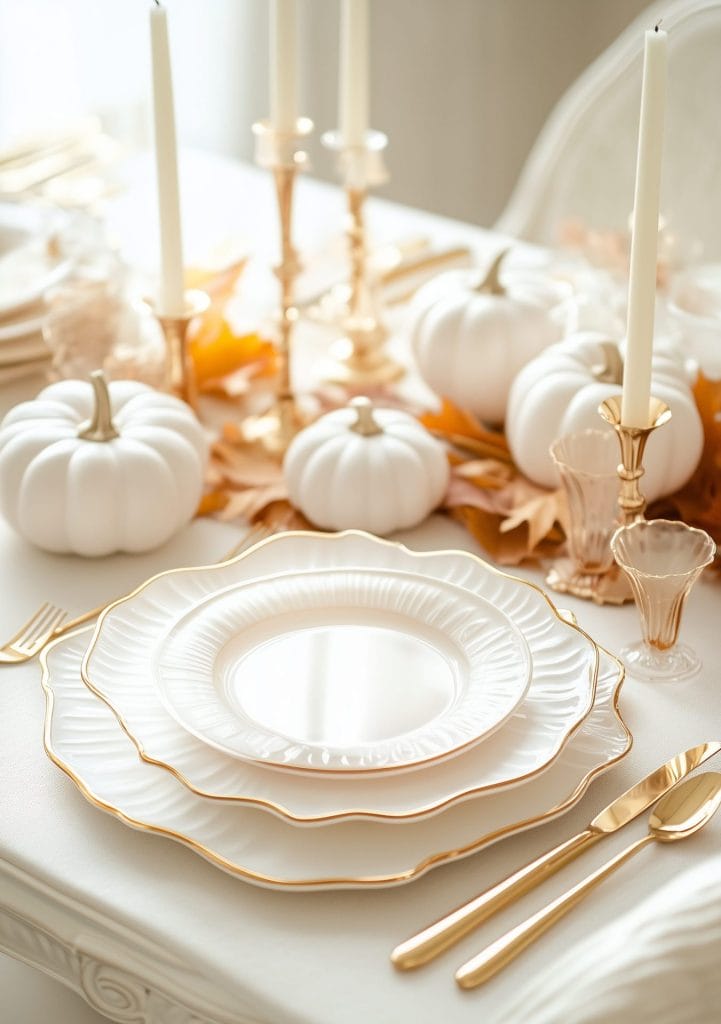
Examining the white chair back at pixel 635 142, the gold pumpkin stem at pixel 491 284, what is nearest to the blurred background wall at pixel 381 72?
the white chair back at pixel 635 142

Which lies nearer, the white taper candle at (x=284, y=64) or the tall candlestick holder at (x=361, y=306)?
the white taper candle at (x=284, y=64)

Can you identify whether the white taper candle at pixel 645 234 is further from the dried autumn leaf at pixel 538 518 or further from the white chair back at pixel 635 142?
the white chair back at pixel 635 142

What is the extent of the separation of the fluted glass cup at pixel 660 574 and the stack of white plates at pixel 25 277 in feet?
2.39

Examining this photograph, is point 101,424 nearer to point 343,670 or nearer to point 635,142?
point 343,670

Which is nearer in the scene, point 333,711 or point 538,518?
point 333,711

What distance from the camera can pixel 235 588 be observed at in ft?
3.33

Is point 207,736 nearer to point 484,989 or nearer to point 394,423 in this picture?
point 484,989

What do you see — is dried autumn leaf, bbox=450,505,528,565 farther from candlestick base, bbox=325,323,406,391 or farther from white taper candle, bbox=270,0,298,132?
white taper candle, bbox=270,0,298,132

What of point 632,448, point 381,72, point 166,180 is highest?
point 166,180

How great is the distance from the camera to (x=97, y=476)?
1.12 metres

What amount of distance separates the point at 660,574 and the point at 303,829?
0.33m

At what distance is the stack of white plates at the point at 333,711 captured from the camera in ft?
2.71

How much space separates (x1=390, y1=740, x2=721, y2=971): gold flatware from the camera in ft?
2.49

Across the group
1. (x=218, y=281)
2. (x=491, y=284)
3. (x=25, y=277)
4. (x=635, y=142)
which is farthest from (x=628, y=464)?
(x=635, y=142)
